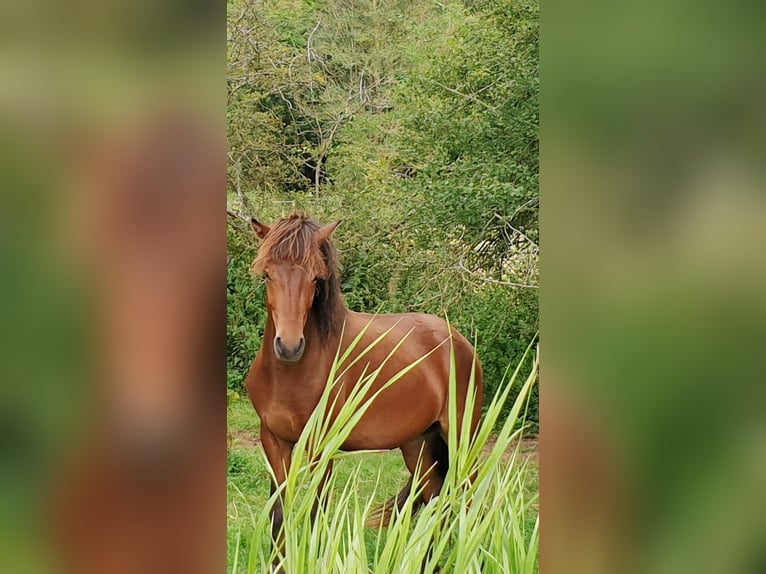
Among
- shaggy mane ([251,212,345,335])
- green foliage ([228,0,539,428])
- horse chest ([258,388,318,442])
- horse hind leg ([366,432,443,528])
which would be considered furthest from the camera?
green foliage ([228,0,539,428])

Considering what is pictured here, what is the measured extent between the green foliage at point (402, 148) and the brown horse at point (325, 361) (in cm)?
35

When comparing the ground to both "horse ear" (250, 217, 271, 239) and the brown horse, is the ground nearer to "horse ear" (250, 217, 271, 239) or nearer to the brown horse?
the brown horse

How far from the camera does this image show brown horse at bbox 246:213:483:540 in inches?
72.4

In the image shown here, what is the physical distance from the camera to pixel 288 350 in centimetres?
187

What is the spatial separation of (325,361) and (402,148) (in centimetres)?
92

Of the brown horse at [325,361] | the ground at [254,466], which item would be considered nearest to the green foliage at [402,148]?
the ground at [254,466]

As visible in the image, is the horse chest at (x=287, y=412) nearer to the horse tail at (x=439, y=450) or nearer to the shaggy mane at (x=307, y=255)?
the shaggy mane at (x=307, y=255)

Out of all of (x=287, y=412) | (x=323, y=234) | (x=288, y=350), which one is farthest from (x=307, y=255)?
(x=287, y=412)

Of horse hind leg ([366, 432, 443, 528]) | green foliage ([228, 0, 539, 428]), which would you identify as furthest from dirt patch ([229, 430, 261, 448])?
horse hind leg ([366, 432, 443, 528])

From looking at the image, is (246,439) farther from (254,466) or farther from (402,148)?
(402,148)

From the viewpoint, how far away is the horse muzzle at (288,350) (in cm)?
186
